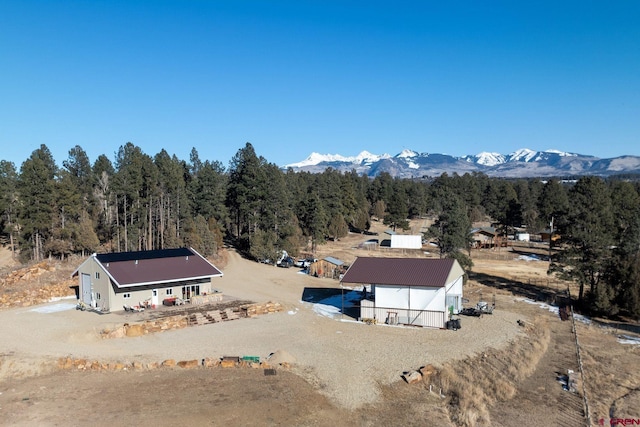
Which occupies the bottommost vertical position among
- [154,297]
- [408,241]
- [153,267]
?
[154,297]

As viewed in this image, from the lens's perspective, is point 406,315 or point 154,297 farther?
point 154,297

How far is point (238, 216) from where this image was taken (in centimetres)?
7319

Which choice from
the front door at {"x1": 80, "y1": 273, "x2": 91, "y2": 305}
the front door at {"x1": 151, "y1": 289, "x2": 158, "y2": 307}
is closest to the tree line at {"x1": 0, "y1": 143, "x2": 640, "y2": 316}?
the front door at {"x1": 80, "y1": 273, "x2": 91, "y2": 305}

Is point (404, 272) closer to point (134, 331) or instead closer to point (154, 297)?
point (134, 331)

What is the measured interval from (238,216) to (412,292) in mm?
44348

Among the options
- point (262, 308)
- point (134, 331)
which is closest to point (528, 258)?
point (262, 308)

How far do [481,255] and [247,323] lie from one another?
51.2 m

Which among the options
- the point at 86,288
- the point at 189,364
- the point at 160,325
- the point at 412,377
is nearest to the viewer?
the point at 412,377

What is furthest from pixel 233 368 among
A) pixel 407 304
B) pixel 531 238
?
pixel 531 238

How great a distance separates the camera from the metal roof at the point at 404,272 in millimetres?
33312

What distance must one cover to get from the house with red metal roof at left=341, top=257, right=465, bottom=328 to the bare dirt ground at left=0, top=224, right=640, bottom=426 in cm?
141

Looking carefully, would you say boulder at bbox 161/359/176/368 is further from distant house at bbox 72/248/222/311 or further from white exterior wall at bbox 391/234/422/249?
white exterior wall at bbox 391/234/422/249

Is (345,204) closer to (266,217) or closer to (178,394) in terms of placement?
(266,217)

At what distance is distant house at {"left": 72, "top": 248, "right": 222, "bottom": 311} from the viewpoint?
36.7 metres
